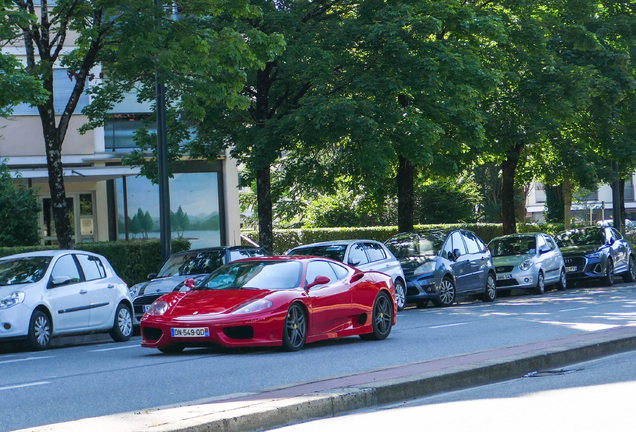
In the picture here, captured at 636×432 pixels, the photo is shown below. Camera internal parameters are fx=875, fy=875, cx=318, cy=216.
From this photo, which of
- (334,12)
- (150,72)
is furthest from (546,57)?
(150,72)

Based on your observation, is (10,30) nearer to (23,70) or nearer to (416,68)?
(23,70)

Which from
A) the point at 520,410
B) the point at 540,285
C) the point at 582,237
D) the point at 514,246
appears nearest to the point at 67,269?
the point at 520,410

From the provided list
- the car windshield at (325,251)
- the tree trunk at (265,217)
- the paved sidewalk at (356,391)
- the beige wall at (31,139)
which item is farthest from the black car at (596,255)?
the beige wall at (31,139)

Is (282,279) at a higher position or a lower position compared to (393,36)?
lower

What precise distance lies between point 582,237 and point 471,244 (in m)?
7.58

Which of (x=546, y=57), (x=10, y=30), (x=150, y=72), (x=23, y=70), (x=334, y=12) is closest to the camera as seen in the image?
Answer: (x=23, y=70)

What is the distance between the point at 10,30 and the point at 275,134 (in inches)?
269

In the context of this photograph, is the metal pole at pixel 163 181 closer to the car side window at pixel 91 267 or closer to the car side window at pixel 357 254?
the car side window at pixel 91 267

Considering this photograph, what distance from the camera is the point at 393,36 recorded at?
66.2ft

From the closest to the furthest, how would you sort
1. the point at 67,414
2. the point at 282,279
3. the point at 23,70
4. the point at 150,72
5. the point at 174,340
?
the point at 67,414 < the point at 174,340 < the point at 282,279 < the point at 23,70 < the point at 150,72

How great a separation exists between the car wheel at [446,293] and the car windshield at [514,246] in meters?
4.60

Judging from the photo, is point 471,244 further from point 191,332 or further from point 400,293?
point 191,332

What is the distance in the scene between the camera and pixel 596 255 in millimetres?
26594

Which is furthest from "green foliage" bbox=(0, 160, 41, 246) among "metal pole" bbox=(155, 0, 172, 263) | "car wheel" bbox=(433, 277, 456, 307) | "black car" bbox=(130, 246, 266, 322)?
"car wheel" bbox=(433, 277, 456, 307)
